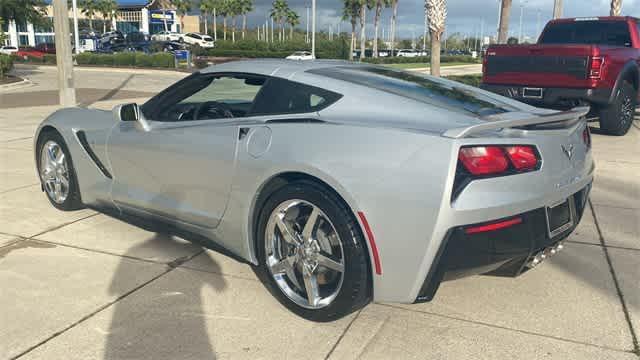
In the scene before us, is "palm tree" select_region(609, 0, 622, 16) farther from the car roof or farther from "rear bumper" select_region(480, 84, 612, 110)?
the car roof

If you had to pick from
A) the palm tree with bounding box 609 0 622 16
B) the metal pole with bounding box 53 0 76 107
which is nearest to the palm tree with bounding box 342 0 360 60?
the palm tree with bounding box 609 0 622 16

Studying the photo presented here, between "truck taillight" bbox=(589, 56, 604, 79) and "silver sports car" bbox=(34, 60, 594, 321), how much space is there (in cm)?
564

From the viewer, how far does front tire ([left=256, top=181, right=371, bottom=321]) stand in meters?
2.97

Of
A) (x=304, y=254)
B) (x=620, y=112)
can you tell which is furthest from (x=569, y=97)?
(x=304, y=254)

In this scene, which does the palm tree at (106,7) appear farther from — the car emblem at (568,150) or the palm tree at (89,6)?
the car emblem at (568,150)

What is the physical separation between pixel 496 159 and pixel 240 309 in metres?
1.73

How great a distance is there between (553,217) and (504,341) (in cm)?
72

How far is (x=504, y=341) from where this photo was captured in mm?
3105

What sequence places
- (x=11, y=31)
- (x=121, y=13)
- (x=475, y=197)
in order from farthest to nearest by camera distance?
(x=121, y=13) < (x=11, y=31) < (x=475, y=197)

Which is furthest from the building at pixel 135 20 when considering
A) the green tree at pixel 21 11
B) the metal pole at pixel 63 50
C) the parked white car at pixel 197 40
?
the metal pole at pixel 63 50

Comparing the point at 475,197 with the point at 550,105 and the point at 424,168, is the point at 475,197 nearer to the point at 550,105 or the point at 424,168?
the point at 424,168

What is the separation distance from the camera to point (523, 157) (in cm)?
284

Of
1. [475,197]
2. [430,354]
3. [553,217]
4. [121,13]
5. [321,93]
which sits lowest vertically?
[430,354]

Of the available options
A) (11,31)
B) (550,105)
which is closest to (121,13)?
Answer: (11,31)
